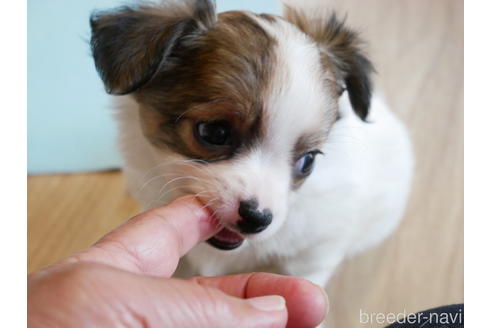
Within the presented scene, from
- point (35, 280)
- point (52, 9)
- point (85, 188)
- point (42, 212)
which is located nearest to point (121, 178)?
point (85, 188)

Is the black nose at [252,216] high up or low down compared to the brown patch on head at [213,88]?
down

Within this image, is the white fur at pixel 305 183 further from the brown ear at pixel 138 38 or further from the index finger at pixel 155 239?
the brown ear at pixel 138 38

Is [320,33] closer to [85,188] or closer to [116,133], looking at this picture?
[116,133]

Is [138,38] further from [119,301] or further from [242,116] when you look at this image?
[119,301]

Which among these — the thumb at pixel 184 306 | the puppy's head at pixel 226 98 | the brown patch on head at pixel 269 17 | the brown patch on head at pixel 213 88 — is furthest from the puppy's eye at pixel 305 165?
the thumb at pixel 184 306

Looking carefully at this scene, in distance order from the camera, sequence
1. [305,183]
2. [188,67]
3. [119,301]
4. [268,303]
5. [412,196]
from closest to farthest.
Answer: [119,301] → [268,303] → [188,67] → [305,183] → [412,196]

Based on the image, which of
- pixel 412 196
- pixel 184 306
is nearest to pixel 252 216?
pixel 184 306
